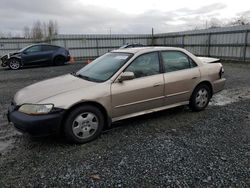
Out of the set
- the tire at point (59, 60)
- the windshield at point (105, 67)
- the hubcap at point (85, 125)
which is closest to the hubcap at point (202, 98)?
the windshield at point (105, 67)

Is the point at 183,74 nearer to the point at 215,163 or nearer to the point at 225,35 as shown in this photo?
the point at 215,163

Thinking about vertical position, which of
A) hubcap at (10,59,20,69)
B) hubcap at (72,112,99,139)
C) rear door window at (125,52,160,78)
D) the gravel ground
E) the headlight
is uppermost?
rear door window at (125,52,160,78)

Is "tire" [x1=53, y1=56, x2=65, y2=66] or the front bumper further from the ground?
"tire" [x1=53, y1=56, x2=65, y2=66]

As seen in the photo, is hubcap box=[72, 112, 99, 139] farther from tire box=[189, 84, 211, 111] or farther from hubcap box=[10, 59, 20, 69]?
hubcap box=[10, 59, 20, 69]

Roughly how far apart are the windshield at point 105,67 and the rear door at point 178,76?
861 millimetres

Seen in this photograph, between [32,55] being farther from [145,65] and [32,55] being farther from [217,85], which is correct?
[217,85]

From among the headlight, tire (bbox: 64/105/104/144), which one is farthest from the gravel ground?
the headlight

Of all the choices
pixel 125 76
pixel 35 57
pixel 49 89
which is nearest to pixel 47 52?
pixel 35 57

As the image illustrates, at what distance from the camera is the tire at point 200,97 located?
15.8ft

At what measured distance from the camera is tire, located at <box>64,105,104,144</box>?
3.38 meters

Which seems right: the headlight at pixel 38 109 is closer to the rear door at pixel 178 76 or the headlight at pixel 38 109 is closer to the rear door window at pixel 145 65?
the rear door window at pixel 145 65

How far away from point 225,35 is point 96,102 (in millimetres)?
14134

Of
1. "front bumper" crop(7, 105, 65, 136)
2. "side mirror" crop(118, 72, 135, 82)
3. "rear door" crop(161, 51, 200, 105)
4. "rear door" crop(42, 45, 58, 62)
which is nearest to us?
"front bumper" crop(7, 105, 65, 136)

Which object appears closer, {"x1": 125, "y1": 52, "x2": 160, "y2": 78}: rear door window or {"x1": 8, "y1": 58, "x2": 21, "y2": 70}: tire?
{"x1": 125, "y1": 52, "x2": 160, "y2": 78}: rear door window
